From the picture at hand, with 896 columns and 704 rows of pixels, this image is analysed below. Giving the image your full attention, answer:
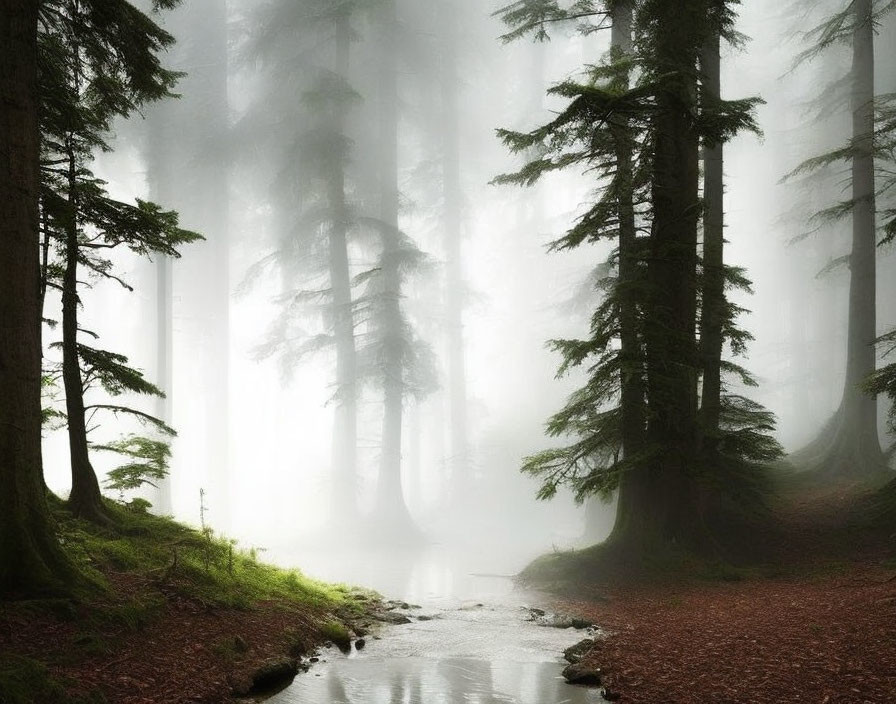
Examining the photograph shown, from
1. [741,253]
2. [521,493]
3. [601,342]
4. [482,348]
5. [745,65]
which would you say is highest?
[745,65]

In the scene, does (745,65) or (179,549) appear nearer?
(179,549)

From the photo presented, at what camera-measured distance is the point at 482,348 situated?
4516 centimetres

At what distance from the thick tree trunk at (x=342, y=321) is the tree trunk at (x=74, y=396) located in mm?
11746

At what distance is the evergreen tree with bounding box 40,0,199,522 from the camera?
666 centimetres

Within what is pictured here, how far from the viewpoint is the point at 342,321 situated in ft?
64.5

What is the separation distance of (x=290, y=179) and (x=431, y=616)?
1600cm

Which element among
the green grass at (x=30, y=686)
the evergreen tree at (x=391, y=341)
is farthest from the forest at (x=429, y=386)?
the evergreen tree at (x=391, y=341)

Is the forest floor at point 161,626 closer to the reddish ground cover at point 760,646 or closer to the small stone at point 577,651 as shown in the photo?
the small stone at point 577,651

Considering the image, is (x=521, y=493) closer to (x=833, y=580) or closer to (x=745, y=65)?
(x=833, y=580)

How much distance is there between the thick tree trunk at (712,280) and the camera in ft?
32.9

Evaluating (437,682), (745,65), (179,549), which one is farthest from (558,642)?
(745,65)

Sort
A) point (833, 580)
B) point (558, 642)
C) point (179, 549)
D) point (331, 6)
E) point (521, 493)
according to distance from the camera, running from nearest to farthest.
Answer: point (558, 642) → point (179, 549) → point (833, 580) → point (331, 6) → point (521, 493)

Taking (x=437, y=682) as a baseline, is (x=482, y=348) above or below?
above

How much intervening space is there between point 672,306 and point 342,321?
11971 millimetres
